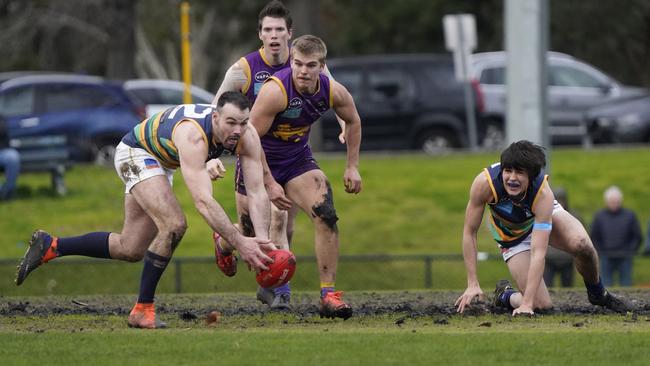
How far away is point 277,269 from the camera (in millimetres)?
9570

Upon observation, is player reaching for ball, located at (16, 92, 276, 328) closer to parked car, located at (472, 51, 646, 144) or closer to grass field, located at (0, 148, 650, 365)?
grass field, located at (0, 148, 650, 365)

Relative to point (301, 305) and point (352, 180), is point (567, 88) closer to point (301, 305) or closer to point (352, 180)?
point (301, 305)

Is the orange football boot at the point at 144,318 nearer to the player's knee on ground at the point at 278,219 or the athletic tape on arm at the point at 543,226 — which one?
the player's knee on ground at the point at 278,219

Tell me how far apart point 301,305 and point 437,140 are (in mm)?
15056

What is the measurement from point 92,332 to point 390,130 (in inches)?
676

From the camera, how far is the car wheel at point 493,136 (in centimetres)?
2662

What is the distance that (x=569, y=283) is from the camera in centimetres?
1692

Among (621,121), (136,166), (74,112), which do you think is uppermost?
(74,112)

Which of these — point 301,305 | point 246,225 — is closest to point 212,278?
point 301,305

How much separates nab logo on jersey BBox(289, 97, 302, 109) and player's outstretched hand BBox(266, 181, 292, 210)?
592mm

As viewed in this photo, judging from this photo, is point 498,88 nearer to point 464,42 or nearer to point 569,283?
point 464,42

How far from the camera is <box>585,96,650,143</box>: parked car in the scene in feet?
87.7

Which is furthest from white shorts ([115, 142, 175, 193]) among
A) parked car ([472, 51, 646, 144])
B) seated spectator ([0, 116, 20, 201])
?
parked car ([472, 51, 646, 144])

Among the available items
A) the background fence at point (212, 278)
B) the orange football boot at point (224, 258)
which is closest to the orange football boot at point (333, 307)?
the orange football boot at point (224, 258)
